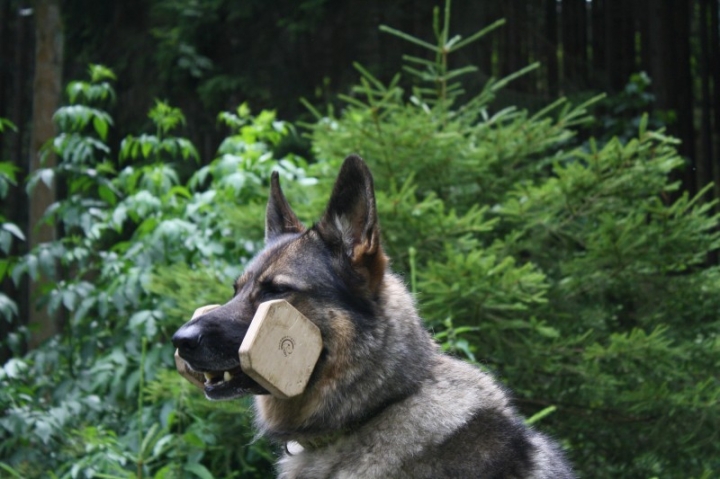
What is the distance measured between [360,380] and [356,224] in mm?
549

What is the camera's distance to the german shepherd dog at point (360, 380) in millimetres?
2850

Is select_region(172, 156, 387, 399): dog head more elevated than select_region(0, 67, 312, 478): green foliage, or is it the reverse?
select_region(172, 156, 387, 399): dog head

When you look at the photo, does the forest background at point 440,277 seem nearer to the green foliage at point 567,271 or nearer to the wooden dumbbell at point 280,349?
the green foliage at point 567,271

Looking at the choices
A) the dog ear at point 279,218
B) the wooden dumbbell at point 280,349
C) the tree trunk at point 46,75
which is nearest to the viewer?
the wooden dumbbell at point 280,349

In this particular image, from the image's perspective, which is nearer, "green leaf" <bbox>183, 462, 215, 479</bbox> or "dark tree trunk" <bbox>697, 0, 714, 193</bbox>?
"green leaf" <bbox>183, 462, 215, 479</bbox>

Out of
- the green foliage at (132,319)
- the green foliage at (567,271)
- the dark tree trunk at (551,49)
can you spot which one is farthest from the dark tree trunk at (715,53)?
the green foliage at (132,319)

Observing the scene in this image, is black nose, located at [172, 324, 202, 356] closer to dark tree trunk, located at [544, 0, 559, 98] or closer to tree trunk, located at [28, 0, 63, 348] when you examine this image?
tree trunk, located at [28, 0, 63, 348]

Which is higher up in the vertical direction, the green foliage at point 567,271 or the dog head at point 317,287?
the dog head at point 317,287

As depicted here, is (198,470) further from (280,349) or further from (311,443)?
(280,349)

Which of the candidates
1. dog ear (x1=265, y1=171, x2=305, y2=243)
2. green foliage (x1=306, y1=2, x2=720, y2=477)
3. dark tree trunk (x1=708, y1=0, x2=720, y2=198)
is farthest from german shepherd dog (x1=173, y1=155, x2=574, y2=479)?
dark tree trunk (x1=708, y1=0, x2=720, y2=198)

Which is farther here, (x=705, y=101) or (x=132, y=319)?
(x=705, y=101)

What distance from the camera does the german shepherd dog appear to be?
2850 millimetres

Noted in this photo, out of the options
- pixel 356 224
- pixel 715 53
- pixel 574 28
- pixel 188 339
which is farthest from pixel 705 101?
pixel 188 339

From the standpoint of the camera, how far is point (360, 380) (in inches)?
116
